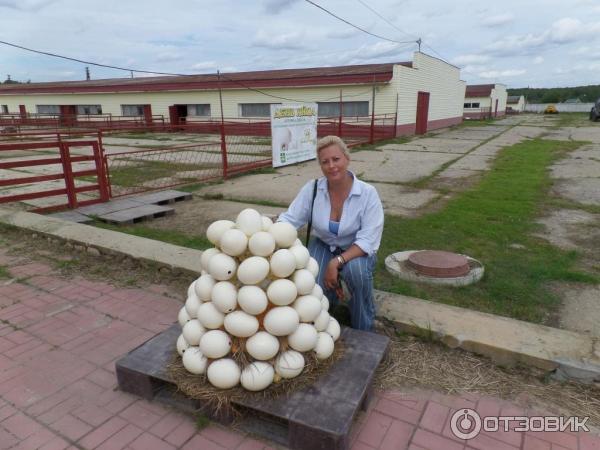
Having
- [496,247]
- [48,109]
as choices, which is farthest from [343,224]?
[48,109]

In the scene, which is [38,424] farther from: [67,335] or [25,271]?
[25,271]

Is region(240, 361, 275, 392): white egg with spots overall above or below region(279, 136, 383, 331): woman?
below

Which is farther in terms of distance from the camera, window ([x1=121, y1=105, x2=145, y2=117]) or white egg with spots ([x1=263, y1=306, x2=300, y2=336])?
window ([x1=121, y1=105, x2=145, y2=117])

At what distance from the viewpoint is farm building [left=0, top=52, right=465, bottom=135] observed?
69.3 ft

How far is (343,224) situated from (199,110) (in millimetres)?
26250

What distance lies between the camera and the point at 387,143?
1888 centimetres

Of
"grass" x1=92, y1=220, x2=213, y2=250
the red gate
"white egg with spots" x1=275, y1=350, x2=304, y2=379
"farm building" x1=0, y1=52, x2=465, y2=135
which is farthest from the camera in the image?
"farm building" x1=0, y1=52, x2=465, y2=135

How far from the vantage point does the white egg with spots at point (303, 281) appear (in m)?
2.39

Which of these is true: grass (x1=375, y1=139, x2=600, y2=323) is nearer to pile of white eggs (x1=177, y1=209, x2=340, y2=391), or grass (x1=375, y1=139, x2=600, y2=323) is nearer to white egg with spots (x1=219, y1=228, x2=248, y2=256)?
pile of white eggs (x1=177, y1=209, x2=340, y2=391)

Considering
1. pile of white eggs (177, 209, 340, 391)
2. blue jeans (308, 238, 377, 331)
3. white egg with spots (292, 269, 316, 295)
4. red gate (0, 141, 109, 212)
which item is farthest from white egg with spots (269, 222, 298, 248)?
red gate (0, 141, 109, 212)

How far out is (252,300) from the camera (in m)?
2.24

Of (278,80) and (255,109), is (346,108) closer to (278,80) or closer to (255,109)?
(278,80)

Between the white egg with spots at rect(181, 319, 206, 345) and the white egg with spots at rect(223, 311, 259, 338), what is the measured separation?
0.20 m

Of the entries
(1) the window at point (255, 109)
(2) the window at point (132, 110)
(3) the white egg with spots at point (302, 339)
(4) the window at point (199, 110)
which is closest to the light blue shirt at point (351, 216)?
(3) the white egg with spots at point (302, 339)
